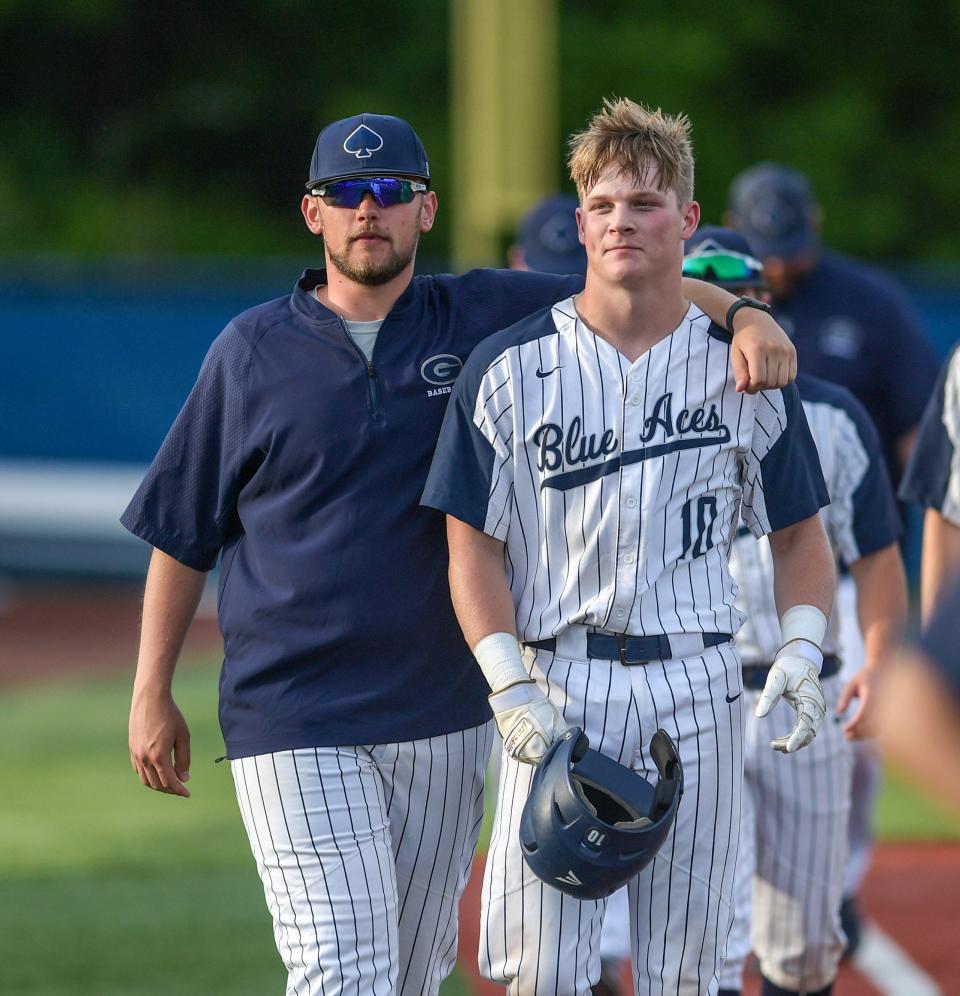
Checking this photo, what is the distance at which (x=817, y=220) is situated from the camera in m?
6.68

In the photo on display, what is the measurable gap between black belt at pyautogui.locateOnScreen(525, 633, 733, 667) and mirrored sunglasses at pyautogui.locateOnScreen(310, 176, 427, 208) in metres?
1.12

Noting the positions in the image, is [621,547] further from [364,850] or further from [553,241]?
→ [553,241]

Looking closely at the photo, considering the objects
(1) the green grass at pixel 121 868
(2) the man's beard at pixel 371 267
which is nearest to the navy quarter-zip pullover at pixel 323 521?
(2) the man's beard at pixel 371 267

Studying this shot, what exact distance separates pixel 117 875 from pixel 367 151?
447 cm

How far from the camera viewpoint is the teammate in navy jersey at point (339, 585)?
4.04 meters

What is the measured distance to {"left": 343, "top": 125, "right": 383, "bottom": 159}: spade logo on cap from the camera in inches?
162

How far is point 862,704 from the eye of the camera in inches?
187

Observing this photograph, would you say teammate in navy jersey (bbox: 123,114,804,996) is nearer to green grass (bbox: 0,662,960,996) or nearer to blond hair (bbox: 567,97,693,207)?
blond hair (bbox: 567,97,693,207)

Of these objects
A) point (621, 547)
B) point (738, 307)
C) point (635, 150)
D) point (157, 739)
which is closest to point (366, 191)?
point (635, 150)

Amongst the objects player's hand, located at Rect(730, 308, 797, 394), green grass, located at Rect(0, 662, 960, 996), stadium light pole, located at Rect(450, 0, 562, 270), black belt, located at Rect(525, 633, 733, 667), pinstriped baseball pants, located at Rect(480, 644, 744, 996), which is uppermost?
stadium light pole, located at Rect(450, 0, 562, 270)

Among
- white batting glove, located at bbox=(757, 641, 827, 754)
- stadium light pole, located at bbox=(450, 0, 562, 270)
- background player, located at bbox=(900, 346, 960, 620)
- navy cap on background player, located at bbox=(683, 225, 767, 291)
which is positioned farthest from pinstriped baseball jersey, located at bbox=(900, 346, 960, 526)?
stadium light pole, located at bbox=(450, 0, 562, 270)

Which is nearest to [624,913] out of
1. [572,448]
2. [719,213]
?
[572,448]

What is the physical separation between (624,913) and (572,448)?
2144 mm

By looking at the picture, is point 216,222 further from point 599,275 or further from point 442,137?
point 599,275
